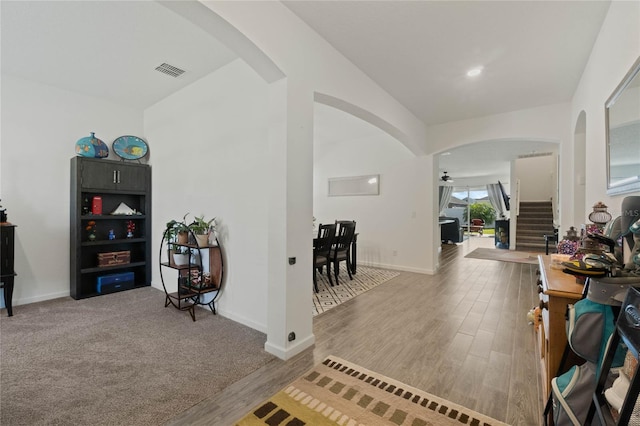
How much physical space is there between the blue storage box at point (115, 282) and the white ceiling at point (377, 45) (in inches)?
104

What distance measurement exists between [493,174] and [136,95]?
39.6ft

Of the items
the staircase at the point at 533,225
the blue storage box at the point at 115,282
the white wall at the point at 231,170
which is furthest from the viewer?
the staircase at the point at 533,225

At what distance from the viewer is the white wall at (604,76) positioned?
65.2 inches

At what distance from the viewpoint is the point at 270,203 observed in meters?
2.34

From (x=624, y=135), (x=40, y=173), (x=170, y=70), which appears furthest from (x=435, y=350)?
(x=40, y=173)

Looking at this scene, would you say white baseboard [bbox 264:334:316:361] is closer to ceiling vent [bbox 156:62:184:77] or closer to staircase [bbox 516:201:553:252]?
ceiling vent [bbox 156:62:184:77]

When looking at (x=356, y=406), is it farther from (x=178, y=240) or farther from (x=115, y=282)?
(x=115, y=282)

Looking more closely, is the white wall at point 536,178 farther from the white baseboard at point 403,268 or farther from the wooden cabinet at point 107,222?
the wooden cabinet at point 107,222

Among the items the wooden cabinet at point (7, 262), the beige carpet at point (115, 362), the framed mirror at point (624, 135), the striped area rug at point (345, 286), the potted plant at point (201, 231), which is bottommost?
the beige carpet at point (115, 362)

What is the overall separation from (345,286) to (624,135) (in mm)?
3468

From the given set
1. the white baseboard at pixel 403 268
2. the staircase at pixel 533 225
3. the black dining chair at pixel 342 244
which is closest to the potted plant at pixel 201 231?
the black dining chair at pixel 342 244

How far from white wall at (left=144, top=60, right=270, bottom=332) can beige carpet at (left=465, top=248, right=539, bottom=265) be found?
608 centimetres

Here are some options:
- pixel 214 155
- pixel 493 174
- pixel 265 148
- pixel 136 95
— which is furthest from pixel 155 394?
pixel 493 174

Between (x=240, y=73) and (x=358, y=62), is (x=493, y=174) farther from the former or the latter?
(x=240, y=73)
